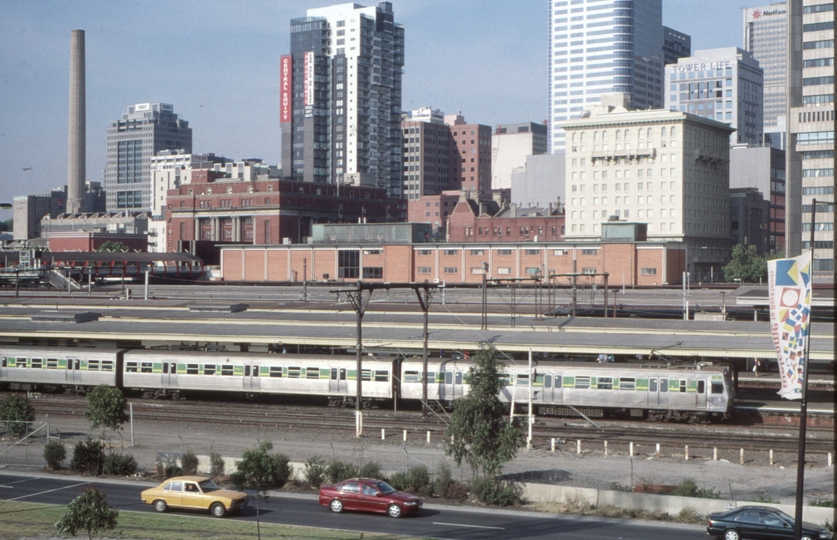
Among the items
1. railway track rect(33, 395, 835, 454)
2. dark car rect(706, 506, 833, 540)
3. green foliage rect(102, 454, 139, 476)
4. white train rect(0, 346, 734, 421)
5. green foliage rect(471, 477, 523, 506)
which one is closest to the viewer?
dark car rect(706, 506, 833, 540)

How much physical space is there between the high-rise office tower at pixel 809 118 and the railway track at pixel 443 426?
5822 centimetres

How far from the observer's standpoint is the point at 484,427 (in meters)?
30.9

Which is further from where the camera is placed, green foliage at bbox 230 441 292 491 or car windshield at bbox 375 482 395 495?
green foliage at bbox 230 441 292 491

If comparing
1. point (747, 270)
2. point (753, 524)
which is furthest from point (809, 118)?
point (753, 524)

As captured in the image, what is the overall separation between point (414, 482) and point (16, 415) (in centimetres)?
1949

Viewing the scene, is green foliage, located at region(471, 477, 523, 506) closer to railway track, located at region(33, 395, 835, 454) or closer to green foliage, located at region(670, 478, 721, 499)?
green foliage, located at region(670, 478, 721, 499)

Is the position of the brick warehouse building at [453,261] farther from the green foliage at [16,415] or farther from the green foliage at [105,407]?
the green foliage at [105,407]

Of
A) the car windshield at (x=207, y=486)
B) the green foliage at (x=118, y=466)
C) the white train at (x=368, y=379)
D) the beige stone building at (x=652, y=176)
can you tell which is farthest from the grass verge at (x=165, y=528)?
the beige stone building at (x=652, y=176)

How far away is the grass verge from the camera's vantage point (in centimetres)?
2517

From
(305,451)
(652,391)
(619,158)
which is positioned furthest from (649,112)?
(305,451)

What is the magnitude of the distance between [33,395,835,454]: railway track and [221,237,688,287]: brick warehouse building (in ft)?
157

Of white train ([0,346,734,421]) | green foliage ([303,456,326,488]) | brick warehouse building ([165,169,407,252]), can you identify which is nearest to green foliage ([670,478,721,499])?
white train ([0,346,734,421])

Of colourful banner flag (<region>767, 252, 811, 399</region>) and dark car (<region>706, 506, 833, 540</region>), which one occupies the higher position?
colourful banner flag (<region>767, 252, 811, 399</region>)

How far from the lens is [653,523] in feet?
89.7
